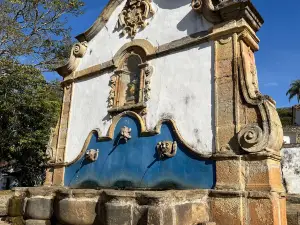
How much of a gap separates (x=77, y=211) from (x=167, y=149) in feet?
6.23

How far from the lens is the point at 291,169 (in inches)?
614

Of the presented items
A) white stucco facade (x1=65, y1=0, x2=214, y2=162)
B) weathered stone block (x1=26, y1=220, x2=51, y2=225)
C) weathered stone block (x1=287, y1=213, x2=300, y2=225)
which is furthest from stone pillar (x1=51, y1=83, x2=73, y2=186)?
weathered stone block (x1=287, y1=213, x2=300, y2=225)

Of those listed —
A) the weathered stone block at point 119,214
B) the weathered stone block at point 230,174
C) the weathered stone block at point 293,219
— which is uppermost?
the weathered stone block at point 230,174

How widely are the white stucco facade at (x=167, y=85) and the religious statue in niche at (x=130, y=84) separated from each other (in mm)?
189

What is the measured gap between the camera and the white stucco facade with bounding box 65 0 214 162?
17.7 ft

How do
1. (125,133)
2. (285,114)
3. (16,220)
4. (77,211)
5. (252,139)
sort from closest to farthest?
(77,211) → (252,139) → (16,220) → (125,133) → (285,114)

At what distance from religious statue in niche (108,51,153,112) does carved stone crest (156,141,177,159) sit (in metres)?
1.09

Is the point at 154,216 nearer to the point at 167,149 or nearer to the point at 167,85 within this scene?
the point at 167,149

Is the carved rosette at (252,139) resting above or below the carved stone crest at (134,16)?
below

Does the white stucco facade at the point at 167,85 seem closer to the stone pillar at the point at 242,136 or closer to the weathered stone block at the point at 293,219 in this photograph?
the stone pillar at the point at 242,136

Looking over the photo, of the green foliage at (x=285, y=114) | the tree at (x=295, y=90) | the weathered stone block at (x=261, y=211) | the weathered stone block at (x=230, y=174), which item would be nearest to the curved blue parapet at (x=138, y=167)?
the weathered stone block at (x=230, y=174)

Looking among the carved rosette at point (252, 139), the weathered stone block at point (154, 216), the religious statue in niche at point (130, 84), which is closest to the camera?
the weathered stone block at point (154, 216)

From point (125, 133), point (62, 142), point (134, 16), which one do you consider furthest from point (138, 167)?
point (134, 16)

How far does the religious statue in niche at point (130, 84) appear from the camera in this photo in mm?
6422
